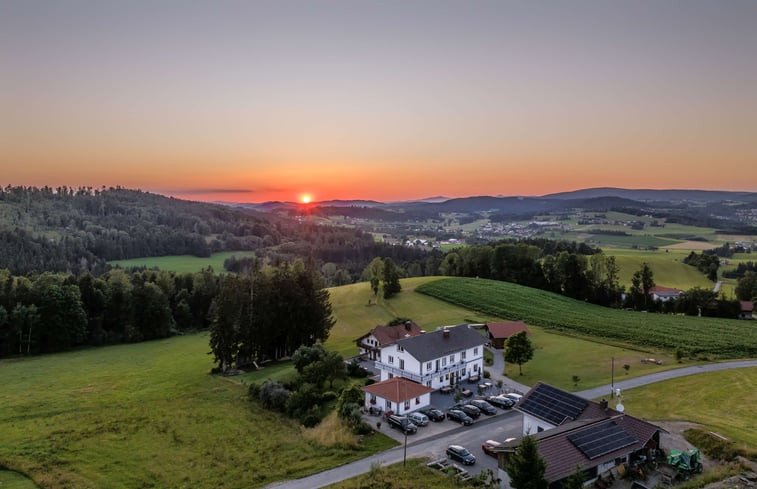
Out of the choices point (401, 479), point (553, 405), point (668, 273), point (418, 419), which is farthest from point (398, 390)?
point (668, 273)

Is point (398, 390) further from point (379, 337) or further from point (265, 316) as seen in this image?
point (265, 316)

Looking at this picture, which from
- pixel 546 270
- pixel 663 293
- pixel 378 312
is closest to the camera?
pixel 378 312

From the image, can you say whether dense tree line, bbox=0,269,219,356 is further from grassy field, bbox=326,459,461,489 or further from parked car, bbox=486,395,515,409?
grassy field, bbox=326,459,461,489

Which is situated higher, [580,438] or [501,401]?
[580,438]

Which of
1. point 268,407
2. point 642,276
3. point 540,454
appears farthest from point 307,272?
point 642,276

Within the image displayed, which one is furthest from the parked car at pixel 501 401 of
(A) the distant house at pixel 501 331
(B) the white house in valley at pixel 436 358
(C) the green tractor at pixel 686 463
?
(A) the distant house at pixel 501 331

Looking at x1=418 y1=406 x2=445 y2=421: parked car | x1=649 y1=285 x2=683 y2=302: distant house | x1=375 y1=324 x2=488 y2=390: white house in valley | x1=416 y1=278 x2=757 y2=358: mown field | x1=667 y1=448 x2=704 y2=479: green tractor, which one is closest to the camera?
x1=667 y1=448 x2=704 y2=479: green tractor

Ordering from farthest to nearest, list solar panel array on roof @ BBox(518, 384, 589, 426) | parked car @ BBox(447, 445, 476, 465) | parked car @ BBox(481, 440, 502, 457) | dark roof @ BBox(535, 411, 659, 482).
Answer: solar panel array on roof @ BBox(518, 384, 589, 426) → parked car @ BBox(481, 440, 502, 457) → parked car @ BBox(447, 445, 476, 465) → dark roof @ BBox(535, 411, 659, 482)

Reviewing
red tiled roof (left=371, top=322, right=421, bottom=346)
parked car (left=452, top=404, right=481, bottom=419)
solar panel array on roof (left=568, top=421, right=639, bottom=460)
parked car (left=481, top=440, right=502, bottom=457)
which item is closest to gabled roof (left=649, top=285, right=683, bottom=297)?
red tiled roof (left=371, top=322, right=421, bottom=346)
